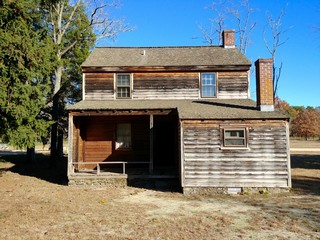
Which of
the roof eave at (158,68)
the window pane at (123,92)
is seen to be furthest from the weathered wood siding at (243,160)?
the window pane at (123,92)

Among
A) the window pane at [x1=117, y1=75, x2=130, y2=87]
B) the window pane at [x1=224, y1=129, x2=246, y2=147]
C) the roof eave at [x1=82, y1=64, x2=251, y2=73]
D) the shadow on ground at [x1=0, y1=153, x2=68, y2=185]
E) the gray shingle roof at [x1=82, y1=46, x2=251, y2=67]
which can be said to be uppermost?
the gray shingle roof at [x1=82, y1=46, x2=251, y2=67]

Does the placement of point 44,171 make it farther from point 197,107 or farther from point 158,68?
point 197,107

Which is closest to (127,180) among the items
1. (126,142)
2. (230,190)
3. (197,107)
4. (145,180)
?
(145,180)

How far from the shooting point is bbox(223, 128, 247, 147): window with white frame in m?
13.5

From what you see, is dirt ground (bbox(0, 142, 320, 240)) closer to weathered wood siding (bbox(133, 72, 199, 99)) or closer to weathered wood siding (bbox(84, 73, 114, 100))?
weathered wood siding (bbox(84, 73, 114, 100))

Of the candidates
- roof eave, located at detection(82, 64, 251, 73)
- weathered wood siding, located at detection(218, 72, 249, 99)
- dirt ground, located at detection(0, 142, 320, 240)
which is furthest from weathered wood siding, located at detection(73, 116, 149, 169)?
weathered wood siding, located at detection(218, 72, 249, 99)

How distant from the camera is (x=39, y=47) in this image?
655 inches

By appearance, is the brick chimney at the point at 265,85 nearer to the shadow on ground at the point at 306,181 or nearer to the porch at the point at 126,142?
the shadow on ground at the point at 306,181

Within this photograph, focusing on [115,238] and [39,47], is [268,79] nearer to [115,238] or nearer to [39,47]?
[115,238]

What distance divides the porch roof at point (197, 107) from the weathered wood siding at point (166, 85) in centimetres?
64

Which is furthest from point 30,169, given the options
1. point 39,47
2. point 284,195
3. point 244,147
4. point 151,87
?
point 284,195

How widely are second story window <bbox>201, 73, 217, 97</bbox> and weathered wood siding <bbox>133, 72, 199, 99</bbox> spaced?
40 centimetres

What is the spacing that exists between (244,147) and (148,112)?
17.7ft

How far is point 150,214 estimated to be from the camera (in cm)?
966
